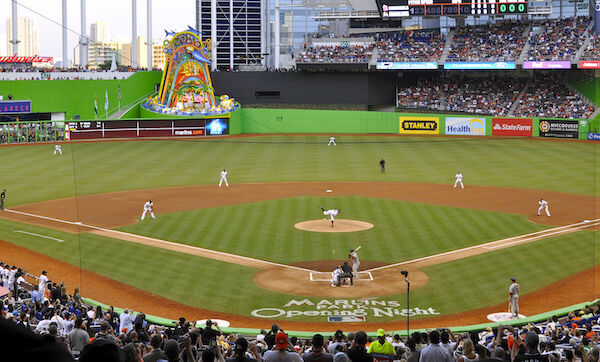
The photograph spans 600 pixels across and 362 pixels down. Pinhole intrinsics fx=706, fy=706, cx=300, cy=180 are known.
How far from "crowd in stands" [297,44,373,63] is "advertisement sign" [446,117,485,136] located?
529 inches

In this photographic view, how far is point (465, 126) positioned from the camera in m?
70.7

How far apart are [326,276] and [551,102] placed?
5209 cm

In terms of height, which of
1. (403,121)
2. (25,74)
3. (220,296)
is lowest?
(220,296)

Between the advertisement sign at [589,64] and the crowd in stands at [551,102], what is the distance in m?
3.20

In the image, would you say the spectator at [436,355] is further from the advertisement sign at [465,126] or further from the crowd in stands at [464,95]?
the crowd in stands at [464,95]

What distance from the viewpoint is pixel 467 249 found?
92.3 feet

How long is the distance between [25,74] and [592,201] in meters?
58.3

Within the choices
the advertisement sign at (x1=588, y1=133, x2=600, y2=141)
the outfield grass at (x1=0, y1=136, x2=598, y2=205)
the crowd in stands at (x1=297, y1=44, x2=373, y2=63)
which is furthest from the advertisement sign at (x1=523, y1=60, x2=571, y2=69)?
the crowd in stands at (x1=297, y1=44, x2=373, y2=63)

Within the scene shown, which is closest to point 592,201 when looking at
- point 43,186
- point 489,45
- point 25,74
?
point 43,186

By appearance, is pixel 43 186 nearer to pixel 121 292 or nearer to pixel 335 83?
pixel 121 292

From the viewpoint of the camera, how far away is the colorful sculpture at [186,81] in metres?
74.1

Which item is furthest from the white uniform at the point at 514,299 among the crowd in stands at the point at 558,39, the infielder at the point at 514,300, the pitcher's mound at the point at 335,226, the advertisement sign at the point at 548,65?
the crowd in stands at the point at 558,39

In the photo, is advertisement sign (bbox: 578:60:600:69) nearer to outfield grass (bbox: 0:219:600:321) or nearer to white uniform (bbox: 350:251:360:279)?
outfield grass (bbox: 0:219:600:321)

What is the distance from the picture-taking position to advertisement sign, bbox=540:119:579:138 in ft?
211
